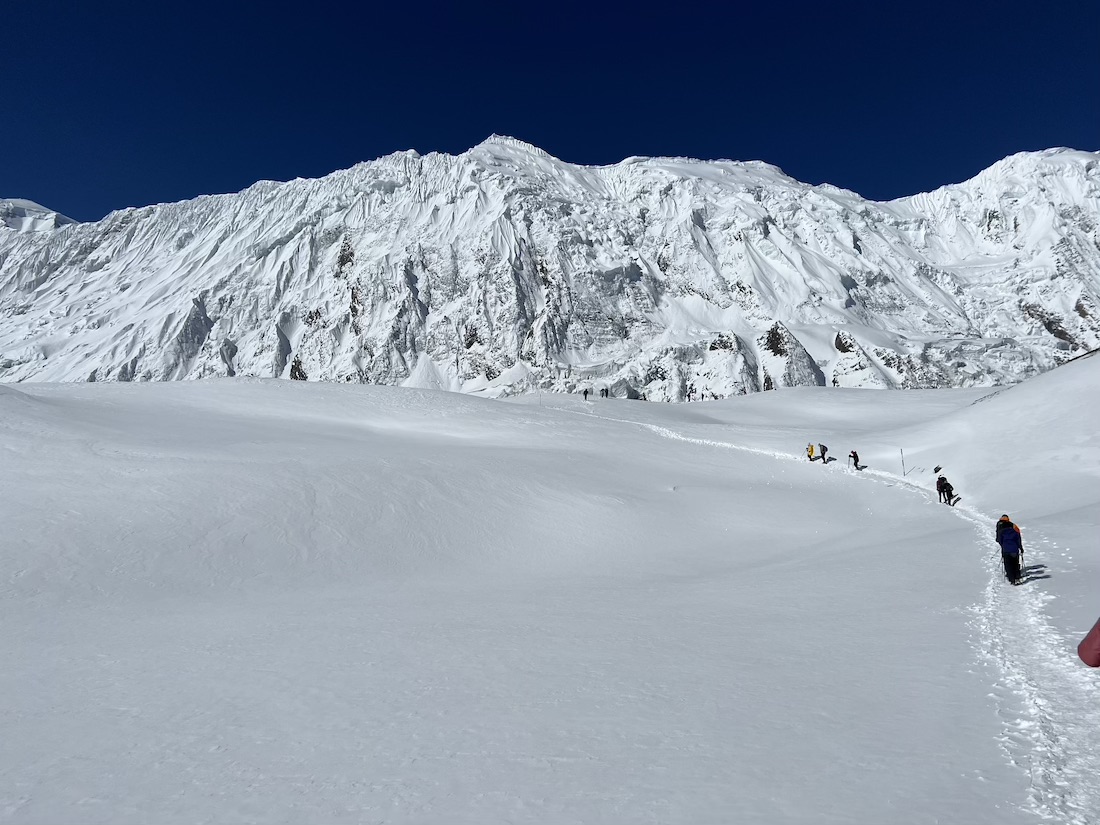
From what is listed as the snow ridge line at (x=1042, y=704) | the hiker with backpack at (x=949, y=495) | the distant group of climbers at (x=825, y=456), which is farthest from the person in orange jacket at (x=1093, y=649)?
the distant group of climbers at (x=825, y=456)

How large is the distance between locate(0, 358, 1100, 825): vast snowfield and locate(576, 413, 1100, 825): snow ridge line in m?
0.04

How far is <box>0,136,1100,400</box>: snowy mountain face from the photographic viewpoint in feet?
441

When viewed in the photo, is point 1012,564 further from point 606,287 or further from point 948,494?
point 606,287

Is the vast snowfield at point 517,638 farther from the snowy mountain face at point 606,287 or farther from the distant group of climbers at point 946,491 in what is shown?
the snowy mountain face at point 606,287

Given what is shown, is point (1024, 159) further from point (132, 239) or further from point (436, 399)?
point (132, 239)

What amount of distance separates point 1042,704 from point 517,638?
5.99 m

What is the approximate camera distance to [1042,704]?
242 inches

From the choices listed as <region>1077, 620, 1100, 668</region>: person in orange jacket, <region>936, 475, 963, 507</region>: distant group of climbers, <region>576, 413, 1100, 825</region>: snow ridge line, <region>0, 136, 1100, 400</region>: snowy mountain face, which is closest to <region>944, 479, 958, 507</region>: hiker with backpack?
<region>936, 475, 963, 507</region>: distant group of climbers

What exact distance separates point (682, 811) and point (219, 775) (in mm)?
3738

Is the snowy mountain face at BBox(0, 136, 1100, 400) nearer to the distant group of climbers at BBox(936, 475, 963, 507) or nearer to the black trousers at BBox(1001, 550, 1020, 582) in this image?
the distant group of climbers at BBox(936, 475, 963, 507)

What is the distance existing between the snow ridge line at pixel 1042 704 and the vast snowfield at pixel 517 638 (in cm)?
4

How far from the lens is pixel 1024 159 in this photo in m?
168

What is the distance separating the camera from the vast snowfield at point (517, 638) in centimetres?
504

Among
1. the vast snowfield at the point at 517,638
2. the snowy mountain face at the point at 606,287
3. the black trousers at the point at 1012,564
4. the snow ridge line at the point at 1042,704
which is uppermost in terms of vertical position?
the snowy mountain face at the point at 606,287
